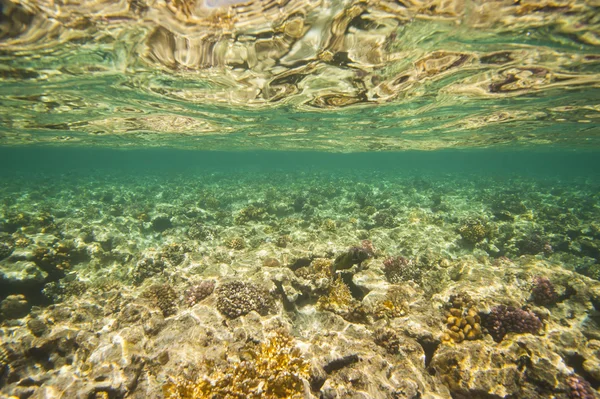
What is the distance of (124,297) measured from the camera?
28.7 feet

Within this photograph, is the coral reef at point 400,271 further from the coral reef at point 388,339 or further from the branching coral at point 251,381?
the branching coral at point 251,381

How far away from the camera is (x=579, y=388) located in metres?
5.02

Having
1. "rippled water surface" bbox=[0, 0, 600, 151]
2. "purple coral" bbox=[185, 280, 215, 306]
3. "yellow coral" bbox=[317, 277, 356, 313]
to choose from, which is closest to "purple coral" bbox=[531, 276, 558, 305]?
"yellow coral" bbox=[317, 277, 356, 313]

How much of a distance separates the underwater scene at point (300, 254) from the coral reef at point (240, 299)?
0.04 meters

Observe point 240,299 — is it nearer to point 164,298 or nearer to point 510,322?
point 164,298

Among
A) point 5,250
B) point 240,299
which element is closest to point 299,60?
point 240,299

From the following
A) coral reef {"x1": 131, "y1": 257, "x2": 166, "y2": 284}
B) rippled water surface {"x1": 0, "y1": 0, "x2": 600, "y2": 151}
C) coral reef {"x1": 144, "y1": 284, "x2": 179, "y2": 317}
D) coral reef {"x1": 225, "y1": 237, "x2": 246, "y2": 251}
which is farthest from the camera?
coral reef {"x1": 225, "y1": 237, "x2": 246, "y2": 251}

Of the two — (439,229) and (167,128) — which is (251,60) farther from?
(167,128)

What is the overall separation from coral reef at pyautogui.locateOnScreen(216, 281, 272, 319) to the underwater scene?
0.15ft

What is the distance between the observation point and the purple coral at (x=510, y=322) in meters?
6.54

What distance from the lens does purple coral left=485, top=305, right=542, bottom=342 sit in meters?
6.54

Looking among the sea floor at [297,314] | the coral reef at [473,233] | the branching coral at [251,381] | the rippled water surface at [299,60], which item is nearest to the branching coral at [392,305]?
the sea floor at [297,314]

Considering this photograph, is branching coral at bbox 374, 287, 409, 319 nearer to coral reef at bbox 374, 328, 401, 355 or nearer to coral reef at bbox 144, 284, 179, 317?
coral reef at bbox 374, 328, 401, 355

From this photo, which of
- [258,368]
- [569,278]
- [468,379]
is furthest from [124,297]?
[569,278]
